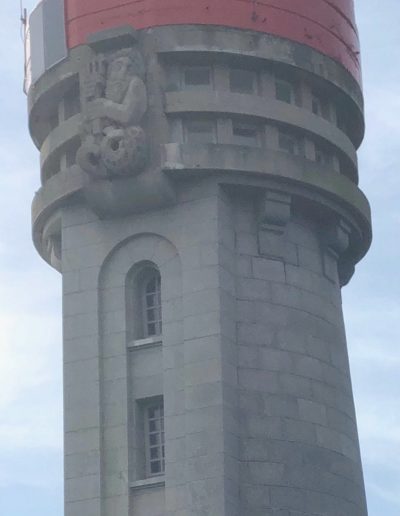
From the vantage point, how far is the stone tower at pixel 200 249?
65.8m

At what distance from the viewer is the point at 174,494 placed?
64.7 m

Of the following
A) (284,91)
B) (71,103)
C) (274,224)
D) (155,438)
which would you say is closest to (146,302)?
(155,438)

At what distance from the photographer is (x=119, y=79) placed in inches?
2704

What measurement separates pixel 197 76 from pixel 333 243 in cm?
767

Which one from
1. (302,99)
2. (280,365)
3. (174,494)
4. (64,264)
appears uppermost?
(302,99)

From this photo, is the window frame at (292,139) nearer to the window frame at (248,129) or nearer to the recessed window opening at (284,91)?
the window frame at (248,129)

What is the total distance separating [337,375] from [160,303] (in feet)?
22.3

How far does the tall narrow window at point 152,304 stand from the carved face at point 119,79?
6180 millimetres

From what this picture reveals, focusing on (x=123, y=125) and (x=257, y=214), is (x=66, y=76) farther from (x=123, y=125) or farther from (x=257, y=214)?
(x=257, y=214)

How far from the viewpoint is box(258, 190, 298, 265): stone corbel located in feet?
225

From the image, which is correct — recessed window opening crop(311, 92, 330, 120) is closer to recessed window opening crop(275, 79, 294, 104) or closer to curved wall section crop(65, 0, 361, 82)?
recessed window opening crop(275, 79, 294, 104)

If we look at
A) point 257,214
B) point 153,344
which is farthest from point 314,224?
point 153,344

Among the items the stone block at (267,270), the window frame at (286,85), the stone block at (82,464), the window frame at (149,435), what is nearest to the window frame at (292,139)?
the window frame at (286,85)

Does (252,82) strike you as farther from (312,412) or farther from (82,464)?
(82,464)
